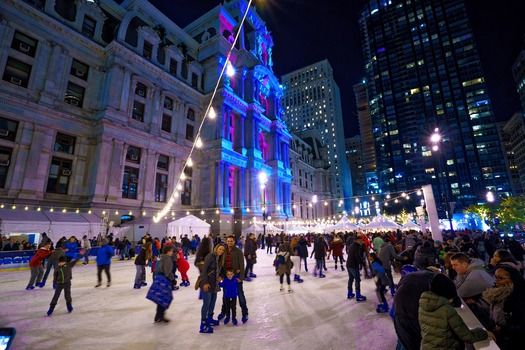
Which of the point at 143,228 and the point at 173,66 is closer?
the point at 143,228

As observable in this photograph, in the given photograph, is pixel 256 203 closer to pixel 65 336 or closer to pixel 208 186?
pixel 208 186

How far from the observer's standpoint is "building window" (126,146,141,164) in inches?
996

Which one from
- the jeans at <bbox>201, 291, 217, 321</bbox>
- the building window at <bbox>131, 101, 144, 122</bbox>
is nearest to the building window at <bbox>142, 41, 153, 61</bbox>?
the building window at <bbox>131, 101, 144, 122</bbox>

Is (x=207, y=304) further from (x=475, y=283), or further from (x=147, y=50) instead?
(x=147, y=50)

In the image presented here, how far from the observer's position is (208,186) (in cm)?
3209

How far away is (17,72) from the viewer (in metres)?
19.8

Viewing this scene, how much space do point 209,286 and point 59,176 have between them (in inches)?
886

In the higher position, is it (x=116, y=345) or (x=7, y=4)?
(x=7, y=4)

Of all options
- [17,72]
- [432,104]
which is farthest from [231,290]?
[432,104]

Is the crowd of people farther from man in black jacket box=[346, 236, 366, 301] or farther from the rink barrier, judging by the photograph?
the rink barrier

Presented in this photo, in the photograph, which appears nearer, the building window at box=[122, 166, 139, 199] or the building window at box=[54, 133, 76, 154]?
the building window at box=[54, 133, 76, 154]

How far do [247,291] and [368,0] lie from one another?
144 m

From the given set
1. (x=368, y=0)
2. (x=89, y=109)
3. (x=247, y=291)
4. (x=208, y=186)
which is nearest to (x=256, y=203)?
(x=208, y=186)

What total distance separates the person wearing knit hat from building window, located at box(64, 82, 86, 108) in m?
29.2
